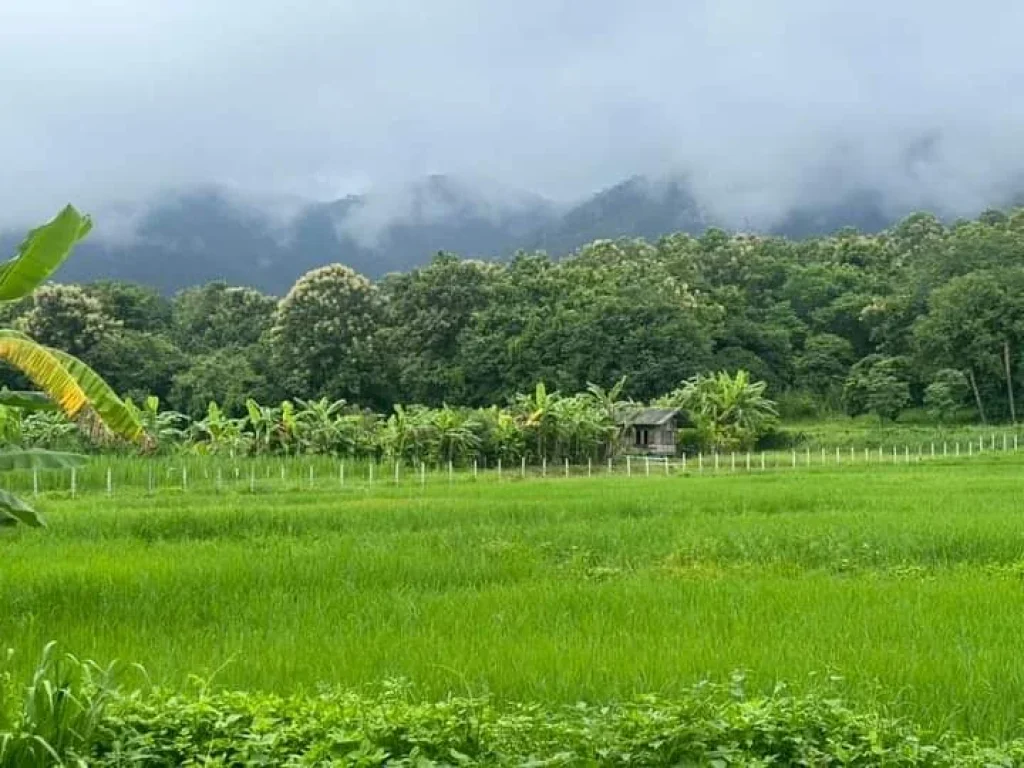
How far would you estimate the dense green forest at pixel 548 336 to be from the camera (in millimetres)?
46594

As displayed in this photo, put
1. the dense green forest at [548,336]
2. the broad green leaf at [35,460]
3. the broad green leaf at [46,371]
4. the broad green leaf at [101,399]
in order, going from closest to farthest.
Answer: the broad green leaf at [46,371] → the broad green leaf at [35,460] → the broad green leaf at [101,399] → the dense green forest at [548,336]

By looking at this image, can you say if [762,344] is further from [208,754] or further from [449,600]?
[208,754]

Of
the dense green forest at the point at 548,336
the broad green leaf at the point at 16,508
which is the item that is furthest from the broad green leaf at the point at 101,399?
the dense green forest at the point at 548,336

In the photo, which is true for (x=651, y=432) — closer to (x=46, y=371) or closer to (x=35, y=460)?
(x=35, y=460)

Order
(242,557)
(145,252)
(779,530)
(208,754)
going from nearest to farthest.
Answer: (208,754) → (242,557) → (779,530) → (145,252)

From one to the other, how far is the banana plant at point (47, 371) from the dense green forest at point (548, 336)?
123 feet

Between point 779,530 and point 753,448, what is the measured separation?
33.9 m

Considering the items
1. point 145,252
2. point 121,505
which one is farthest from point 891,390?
point 145,252

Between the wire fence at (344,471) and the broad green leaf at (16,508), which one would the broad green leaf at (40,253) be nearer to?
the broad green leaf at (16,508)

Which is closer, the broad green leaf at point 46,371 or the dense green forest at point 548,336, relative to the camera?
the broad green leaf at point 46,371

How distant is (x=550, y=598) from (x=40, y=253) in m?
4.77

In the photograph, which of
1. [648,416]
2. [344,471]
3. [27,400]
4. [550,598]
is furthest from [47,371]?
[648,416]

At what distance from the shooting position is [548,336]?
50000mm

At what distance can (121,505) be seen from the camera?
1792 cm
